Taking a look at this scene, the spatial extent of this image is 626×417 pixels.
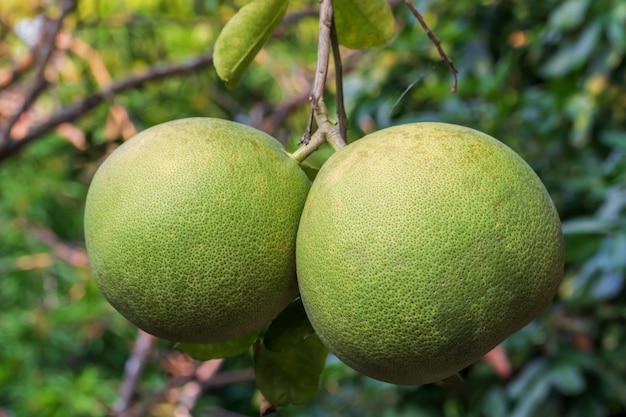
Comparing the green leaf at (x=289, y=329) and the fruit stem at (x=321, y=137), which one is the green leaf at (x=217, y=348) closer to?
the green leaf at (x=289, y=329)

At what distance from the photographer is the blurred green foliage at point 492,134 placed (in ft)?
6.53

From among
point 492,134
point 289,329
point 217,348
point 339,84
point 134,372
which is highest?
point 339,84

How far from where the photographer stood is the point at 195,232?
2.66 ft

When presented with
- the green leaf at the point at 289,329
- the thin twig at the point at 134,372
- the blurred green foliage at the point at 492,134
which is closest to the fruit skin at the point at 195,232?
the green leaf at the point at 289,329

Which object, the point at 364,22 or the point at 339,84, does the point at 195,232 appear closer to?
the point at 339,84

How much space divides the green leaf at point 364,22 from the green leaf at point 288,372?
47 cm

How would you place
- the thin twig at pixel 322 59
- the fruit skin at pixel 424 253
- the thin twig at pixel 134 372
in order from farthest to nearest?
the thin twig at pixel 134 372 < the thin twig at pixel 322 59 < the fruit skin at pixel 424 253

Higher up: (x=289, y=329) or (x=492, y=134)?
(x=289, y=329)

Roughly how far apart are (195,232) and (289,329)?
21 cm

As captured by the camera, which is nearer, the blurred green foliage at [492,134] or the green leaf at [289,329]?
the green leaf at [289,329]

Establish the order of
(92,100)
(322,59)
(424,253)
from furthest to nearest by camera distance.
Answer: (92,100) → (322,59) → (424,253)

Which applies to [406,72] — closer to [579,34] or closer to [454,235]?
[579,34]

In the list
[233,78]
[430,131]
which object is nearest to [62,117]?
[233,78]

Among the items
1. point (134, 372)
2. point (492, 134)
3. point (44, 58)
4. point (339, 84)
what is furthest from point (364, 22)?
point (134, 372)
